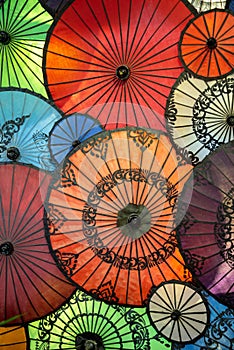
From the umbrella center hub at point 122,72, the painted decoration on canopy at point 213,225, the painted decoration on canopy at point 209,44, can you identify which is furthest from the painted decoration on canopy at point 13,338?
the painted decoration on canopy at point 209,44

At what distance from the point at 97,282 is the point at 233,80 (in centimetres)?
123

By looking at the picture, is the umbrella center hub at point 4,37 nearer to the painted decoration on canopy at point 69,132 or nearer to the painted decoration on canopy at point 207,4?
the painted decoration on canopy at point 69,132

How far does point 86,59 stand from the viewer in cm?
343

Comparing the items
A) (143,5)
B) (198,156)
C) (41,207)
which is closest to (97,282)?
(41,207)

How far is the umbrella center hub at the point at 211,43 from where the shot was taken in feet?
10.7

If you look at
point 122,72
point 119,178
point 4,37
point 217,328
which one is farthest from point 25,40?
point 217,328

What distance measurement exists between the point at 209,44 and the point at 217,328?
1413 millimetres

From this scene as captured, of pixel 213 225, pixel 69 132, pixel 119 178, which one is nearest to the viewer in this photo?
pixel 213 225

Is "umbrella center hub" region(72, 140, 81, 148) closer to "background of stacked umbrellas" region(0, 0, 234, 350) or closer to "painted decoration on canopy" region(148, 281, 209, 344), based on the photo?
"background of stacked umbrellas" region(0, 0, 234, 350)

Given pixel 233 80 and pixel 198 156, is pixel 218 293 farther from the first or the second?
pixel 233 80

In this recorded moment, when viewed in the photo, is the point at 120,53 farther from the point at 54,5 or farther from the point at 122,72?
the point at 54,5

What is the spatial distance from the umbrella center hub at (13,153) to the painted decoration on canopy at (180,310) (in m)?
1.00

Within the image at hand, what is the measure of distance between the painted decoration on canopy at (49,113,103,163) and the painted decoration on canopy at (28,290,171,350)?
0.74m

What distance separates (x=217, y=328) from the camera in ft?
10.8
